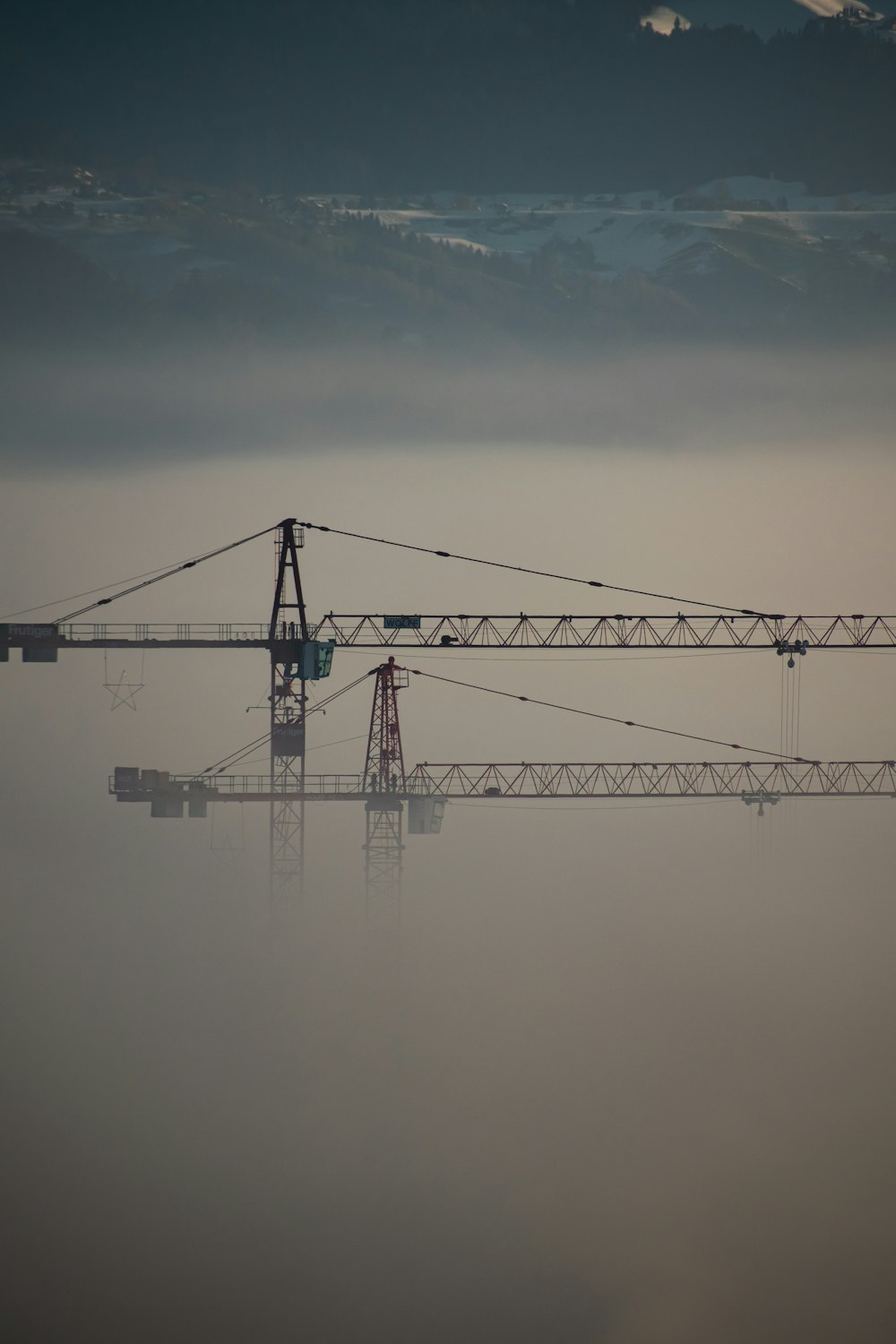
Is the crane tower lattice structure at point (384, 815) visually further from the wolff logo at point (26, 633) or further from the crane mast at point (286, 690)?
the wolff logo at point (26, 633)

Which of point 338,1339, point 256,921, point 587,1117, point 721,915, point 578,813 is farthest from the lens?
point 578,813

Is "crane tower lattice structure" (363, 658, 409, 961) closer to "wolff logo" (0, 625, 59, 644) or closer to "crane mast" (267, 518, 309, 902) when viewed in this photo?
"crane mast" (267, 518, 309, 902)

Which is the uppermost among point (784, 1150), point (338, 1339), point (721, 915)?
point (721, 915)

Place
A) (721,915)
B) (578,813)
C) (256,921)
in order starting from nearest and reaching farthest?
(256,921) → (721,915) → (578,813)

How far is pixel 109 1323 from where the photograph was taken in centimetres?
9475

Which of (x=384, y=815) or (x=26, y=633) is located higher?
(x=26, y=633)

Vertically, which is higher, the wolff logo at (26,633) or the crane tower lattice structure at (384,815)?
the wolff logo at (26,633)

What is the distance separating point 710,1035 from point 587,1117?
12.7 meters

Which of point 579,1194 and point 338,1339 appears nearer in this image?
point 338,1339

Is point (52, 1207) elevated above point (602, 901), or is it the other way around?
point (602, 901)

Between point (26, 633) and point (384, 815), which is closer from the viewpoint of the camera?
point (26, 633)

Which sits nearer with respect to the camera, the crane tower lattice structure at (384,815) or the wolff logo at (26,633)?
the wolff logo at (26,633)

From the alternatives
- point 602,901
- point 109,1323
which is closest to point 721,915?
point 602,901

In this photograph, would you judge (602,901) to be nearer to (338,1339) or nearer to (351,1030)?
(351,1030)
